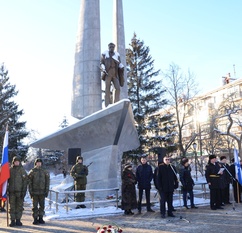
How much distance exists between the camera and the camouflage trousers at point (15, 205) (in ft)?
24.5

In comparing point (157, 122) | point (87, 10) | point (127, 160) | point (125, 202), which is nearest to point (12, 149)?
point (127, 160)

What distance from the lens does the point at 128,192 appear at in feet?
28.1

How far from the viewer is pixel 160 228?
20.9 feet

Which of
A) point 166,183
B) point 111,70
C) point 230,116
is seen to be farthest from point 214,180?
point 230,116

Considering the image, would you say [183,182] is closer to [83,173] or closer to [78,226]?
[83,173]

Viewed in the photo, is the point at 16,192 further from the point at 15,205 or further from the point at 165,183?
the point at 165,183

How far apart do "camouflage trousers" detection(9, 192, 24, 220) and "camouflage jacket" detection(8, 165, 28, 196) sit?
117 millimetres

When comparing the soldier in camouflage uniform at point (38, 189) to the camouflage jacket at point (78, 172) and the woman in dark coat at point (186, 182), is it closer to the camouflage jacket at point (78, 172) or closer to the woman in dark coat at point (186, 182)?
the camouflage jacket at point (78, 172)

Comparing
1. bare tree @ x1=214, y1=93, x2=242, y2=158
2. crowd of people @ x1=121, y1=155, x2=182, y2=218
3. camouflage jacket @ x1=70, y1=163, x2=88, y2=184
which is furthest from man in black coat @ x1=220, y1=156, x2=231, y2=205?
bare tree @ x1=214, y1=93, x2=242, y2=158

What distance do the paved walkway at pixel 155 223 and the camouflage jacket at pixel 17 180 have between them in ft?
2.66

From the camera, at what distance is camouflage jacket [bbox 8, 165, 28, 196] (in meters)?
7.54

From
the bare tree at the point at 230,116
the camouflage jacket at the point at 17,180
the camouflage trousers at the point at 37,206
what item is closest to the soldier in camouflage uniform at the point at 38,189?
the camouflage trousers at the point at 37,206

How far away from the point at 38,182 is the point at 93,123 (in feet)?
15.5

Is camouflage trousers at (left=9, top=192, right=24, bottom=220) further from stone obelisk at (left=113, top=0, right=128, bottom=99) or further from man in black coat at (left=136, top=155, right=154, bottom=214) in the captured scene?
stone obelisk at (left=113, top=0, right=128, bottom=99)
